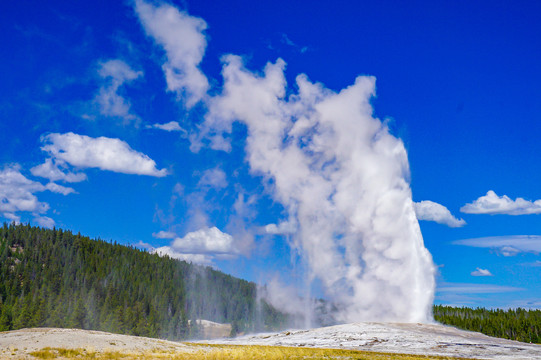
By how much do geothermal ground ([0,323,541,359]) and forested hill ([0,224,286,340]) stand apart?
60.2 meters

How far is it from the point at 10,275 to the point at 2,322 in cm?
3992

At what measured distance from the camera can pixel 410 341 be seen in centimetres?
6144

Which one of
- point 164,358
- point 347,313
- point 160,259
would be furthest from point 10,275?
point 164,358

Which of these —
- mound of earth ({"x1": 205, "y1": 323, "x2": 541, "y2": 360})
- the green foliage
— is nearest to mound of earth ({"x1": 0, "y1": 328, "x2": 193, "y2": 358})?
mound of earth ({"x1": 205, "y1": 323, "x2": 541, "y2": 360})

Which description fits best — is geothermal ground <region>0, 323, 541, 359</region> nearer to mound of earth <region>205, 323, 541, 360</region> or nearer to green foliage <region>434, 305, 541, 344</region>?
mound of earth <region>205, 323, 541, 360</region>

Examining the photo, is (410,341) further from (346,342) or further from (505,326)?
(505,326)

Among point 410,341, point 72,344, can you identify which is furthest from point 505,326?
point 72,344

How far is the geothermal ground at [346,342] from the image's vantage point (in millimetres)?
40000

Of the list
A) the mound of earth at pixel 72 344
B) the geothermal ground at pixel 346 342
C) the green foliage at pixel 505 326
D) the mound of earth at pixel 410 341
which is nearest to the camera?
the mound of earth at pixel 72 344

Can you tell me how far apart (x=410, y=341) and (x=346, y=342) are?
8841 millimetres

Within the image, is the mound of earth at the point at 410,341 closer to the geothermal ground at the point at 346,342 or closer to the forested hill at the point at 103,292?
the geothermal ground at the point at 346,342

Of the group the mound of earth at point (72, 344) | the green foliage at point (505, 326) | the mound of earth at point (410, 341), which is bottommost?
the mound of earth at point (72, 344)

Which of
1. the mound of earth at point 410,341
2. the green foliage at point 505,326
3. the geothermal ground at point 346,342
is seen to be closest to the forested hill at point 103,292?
the geothermal ground at point 346,342

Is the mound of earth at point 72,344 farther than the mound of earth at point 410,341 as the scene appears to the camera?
No
